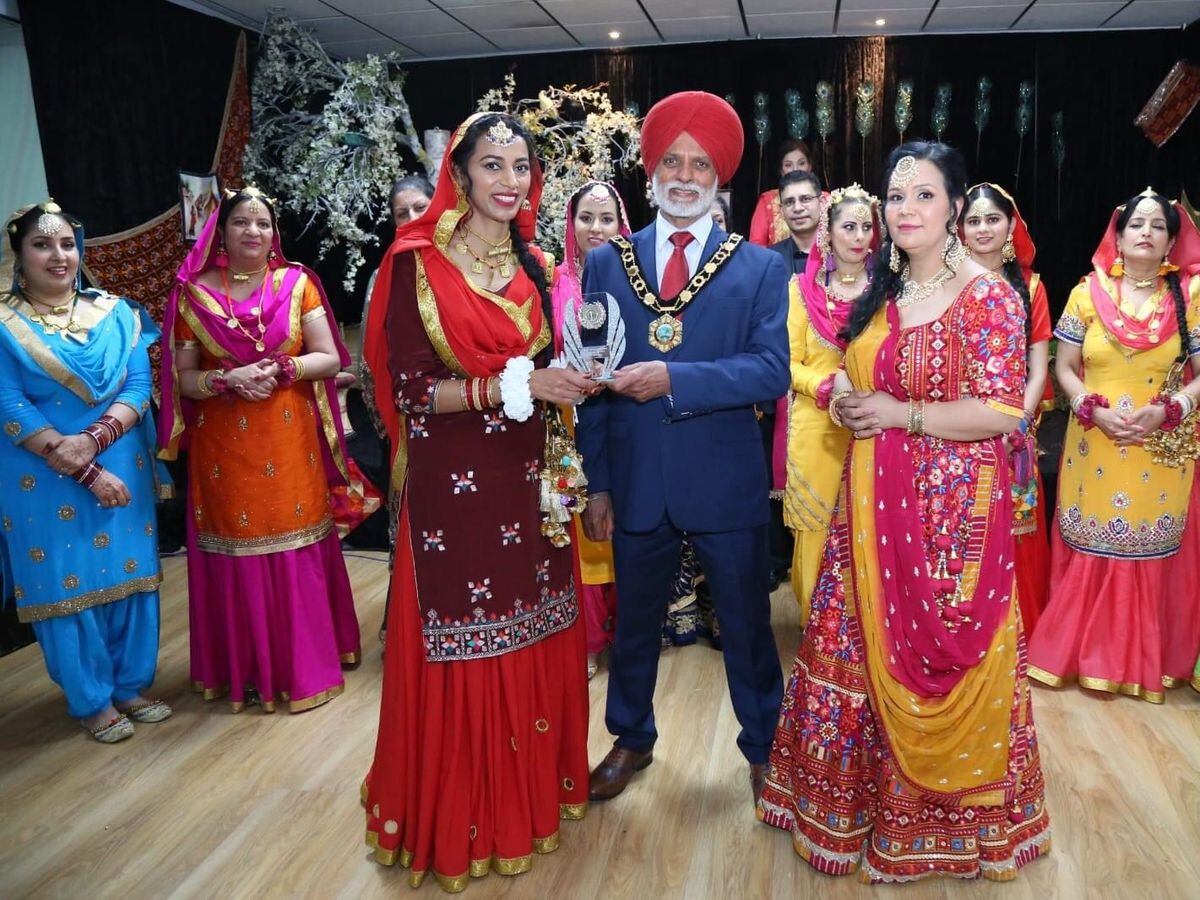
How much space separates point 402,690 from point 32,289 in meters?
2.02

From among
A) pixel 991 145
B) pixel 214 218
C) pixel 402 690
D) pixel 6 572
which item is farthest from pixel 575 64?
pixel 402 690

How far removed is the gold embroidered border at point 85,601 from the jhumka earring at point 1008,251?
3.41 metres

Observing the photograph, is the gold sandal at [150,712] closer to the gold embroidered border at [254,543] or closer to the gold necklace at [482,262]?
the gold embroidered border at [254,543]

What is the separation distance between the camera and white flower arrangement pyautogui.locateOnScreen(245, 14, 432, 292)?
211 inches

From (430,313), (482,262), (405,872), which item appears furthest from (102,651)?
(482,262)

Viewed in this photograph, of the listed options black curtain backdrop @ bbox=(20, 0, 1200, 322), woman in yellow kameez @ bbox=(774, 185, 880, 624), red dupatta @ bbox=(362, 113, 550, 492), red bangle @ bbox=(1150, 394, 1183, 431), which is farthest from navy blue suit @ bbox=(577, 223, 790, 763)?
black curtain backdrop @ bbox=(20, 0, 1200, 322)

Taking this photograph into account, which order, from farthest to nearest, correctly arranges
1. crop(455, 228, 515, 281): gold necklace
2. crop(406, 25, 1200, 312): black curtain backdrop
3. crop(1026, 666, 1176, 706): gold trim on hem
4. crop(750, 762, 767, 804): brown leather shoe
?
crop(406, 25, 1200, 312): black curtain backdrop < crop(1026, 666, 1176, 706): gold trim on hem < crop(750, 762, 767, 804): brown leather shoe < crop(455, 228, 515, 281): gold necklace

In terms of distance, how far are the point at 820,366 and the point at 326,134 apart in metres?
3.67

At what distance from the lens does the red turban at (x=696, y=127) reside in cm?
228

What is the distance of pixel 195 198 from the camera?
5656mm

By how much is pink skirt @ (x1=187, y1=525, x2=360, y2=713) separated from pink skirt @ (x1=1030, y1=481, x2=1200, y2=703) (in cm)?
268

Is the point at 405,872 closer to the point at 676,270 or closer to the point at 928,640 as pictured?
the point at 928,640

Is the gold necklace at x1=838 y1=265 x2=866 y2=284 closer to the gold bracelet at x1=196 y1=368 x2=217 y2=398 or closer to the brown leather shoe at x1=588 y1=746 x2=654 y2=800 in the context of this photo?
the brown leather shoe at x1=588 y1=746 x2=654 y2=800

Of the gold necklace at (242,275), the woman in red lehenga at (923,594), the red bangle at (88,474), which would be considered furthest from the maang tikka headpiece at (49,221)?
the woman in red lehenga at (923,594)
